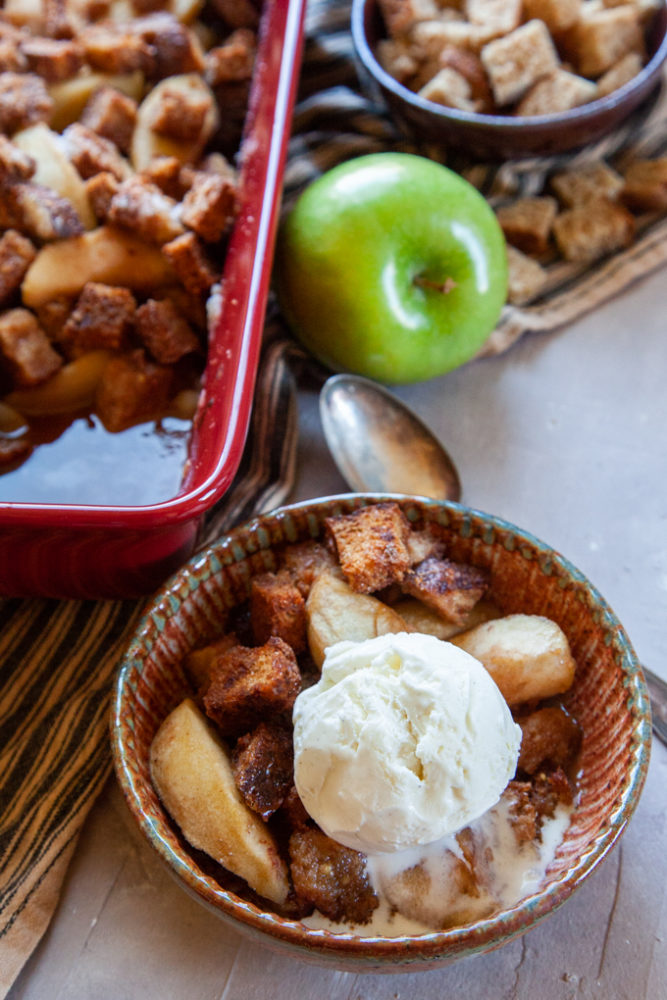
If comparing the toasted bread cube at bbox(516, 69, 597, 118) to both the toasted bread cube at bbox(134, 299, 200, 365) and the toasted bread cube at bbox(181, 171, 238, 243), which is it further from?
the toasted bread cube at bbox(134, 299, 200, 365)

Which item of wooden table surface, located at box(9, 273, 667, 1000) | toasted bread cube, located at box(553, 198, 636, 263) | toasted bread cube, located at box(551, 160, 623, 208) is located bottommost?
wooden table surface, located at box(9, 273, 667, 1000)

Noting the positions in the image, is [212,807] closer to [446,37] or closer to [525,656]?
[525,656]

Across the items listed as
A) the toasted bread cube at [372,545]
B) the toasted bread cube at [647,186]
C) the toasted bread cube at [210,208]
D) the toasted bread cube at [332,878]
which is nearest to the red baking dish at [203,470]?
the toasted bread cube at [210,208]

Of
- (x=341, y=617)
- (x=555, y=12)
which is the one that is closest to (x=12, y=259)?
(x=341, y=617)

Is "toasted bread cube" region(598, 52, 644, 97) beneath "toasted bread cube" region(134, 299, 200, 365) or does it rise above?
above

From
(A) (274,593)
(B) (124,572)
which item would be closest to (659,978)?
(A) (274,593)

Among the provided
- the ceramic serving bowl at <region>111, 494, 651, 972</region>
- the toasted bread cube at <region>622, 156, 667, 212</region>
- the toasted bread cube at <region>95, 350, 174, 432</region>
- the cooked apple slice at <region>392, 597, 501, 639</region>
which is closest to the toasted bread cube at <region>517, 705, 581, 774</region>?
the ceramic serving bowl at <region>111, 494, 651, 972</region>

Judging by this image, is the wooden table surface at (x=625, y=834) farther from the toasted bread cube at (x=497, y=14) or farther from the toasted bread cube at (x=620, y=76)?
the toasted bread cube at (x=497, y=14)
